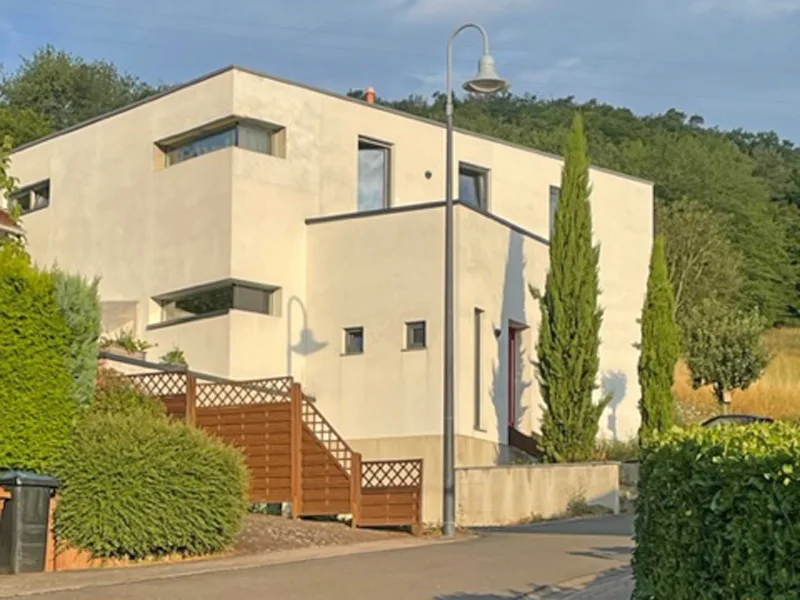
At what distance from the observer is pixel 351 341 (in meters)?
28.0

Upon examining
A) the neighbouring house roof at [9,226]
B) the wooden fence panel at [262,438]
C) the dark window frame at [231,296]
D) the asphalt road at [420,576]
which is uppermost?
the neighbouring house roof at [9,226]

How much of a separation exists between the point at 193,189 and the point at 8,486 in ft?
46.3

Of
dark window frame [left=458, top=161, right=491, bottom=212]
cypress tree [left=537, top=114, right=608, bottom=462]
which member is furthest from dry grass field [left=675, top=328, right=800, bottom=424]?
cypress tree [left=537, top=114, right=608, bottom=462]

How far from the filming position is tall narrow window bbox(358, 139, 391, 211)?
3086cm

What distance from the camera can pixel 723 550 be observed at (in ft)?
25.6

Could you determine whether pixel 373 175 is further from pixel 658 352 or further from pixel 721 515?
pixel 721 515

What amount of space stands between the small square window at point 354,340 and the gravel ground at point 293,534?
709 cm

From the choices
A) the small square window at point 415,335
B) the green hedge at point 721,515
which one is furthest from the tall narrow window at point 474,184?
the green hedge at point 721,515

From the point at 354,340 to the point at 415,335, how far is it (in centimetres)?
165

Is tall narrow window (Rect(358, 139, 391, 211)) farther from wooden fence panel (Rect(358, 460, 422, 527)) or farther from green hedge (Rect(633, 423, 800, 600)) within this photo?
green hedge (Rect(633, 423, 800, 600))

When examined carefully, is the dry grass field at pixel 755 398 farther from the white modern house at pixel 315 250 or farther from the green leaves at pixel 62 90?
the green leaves at pixel 62 90

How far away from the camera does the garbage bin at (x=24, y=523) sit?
1550cm

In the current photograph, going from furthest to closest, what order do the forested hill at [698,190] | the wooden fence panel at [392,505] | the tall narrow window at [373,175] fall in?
1. the forested hill at [698,190]
2. the tall narrow window at [373,175]
3. the wooden fence panel at [392,505]

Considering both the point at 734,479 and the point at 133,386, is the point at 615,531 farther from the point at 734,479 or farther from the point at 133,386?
the point at 734,479
